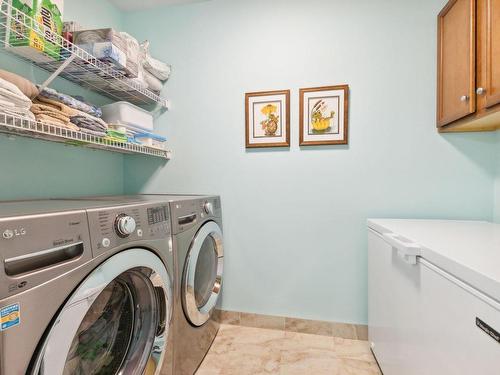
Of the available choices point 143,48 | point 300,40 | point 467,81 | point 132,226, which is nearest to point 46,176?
point 132,226

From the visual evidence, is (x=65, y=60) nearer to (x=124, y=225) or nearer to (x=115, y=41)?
A: (x=115, y=41)

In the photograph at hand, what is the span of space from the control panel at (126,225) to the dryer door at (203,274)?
0.29 m

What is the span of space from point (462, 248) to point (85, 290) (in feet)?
3.72

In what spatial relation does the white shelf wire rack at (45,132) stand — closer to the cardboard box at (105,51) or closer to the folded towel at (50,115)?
the folded towel at (50,115)

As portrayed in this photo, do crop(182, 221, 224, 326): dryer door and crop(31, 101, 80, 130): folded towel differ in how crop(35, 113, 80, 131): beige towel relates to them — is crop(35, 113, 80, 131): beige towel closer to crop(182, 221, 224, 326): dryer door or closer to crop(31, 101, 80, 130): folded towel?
crop(31, 101, 80, 130): folded towel

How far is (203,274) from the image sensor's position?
64.1 inches

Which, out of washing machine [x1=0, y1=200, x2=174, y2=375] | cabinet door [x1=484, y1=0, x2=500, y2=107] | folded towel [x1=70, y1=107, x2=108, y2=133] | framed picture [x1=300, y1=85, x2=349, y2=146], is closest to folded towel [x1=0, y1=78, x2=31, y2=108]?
folded towel [x1=70, y1=107, x2=108, y2=133]

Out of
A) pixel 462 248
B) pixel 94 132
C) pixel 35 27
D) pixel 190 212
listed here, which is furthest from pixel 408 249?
pixel 35 27

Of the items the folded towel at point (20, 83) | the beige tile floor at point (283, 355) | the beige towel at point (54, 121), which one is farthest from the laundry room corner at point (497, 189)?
the folded towel at point (20, 83)

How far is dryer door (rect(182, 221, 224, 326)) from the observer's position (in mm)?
1266

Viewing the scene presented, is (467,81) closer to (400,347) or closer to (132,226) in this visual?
(400,347)

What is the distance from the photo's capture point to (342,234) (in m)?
1.73

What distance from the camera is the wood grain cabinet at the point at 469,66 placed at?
1120 mm

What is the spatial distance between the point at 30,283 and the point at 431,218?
6.27 ft
